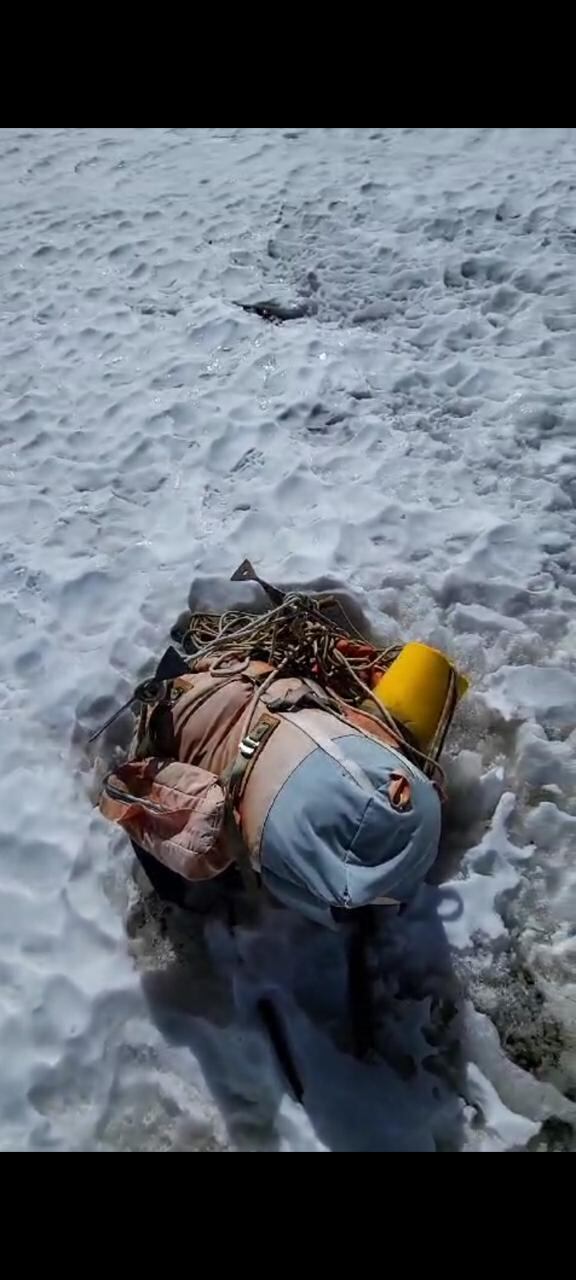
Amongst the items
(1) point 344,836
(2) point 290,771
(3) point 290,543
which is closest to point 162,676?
(2) point 290,771

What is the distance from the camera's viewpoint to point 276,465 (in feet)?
16.8

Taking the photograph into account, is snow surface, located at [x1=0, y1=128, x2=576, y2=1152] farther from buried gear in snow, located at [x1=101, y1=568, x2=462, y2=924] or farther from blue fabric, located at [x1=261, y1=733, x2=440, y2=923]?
blue fabric, located at [x1=261, y1=733, x2=440, y2=923]

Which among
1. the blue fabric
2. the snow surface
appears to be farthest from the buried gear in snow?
the snow surface

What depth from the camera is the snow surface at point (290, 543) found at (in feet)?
9.29

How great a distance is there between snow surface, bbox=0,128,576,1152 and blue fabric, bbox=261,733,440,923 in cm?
66

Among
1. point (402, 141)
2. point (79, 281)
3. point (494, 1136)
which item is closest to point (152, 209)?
point (79, 281)

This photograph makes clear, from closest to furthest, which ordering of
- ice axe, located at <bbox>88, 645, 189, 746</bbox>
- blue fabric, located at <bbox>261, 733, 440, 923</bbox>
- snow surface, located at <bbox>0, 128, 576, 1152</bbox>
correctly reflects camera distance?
1. blue fabric, located at <bbox>261, 733, 440, 923</bbox>
2. snow surface, located at <bbox>0, 128, 576, 1152</bbox>
3. ice axe, located at <bbox>88, 645, 189, 746</bbox>

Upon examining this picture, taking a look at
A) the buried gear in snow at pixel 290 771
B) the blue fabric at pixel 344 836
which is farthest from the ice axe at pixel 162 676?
the blue fabric at pixel 344 836

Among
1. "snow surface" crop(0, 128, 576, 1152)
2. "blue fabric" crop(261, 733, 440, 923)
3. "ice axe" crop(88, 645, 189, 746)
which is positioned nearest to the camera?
"blue fabric" crop(261, 733, 440, 923)

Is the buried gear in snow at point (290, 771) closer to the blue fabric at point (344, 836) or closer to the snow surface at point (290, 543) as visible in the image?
the blue fabric at point (344, 836)

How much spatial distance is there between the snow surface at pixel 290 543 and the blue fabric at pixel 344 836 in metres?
0.66

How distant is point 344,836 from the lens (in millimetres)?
2363

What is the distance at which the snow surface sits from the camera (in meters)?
2.83

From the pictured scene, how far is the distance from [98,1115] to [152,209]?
7077 mm
